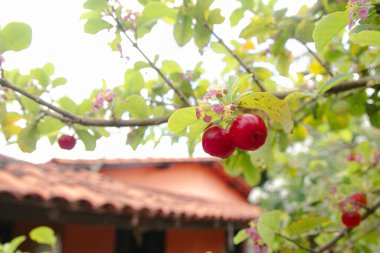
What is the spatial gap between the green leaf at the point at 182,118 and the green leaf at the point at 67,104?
3.09ft

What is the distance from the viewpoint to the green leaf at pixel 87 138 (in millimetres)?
1699

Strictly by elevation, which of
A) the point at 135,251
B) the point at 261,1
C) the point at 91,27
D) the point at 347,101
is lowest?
the point at 135,251

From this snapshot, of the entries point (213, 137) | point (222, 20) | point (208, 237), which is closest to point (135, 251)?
point (208, 237)

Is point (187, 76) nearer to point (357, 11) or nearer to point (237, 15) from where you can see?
point (237, 15)

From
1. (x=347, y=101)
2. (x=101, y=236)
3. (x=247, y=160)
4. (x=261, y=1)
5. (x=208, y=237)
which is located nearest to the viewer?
(x=347, y=101)

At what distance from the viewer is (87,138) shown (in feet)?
5.62

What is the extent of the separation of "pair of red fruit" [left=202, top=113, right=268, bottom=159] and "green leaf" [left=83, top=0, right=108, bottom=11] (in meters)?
0.84

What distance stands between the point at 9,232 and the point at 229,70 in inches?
143

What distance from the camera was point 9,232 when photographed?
4.63 metres

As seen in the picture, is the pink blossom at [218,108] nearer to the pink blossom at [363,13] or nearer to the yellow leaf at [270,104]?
the yellow leaf at [270,104]

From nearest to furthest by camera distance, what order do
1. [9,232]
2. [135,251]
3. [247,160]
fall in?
[247,160]
[9,232]
[135,251]

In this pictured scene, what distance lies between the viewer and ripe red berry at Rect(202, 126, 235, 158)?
1.03 m

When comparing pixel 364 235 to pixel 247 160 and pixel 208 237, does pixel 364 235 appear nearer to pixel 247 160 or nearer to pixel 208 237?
pixel 247 160

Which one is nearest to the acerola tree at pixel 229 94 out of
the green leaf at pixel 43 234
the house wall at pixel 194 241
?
the green leaf at pixel 43 234
